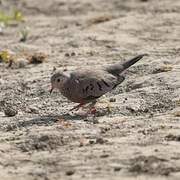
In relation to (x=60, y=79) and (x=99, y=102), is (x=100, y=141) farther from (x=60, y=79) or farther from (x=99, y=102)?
(x=99, y=102)

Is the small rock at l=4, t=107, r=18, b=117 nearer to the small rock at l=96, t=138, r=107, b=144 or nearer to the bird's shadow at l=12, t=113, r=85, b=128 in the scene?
the bird's shadow at l=12, t=113, r=85, b=128

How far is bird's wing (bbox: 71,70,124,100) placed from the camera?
10.2 meters

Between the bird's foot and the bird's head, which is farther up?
the bird's head

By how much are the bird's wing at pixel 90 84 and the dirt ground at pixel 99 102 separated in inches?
9.9

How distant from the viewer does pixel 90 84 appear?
33.6ft

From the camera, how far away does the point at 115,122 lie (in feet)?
31.4

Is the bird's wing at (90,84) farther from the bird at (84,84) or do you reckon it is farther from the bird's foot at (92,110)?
the bird's foot at (92,110)

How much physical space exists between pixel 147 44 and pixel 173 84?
3563mm

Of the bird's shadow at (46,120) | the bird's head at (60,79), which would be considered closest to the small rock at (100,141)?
the bird's shadow at (46,120)

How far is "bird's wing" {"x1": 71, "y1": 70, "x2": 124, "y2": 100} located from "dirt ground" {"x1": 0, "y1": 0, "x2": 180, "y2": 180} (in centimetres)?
25

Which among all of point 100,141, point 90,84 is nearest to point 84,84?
point 90,84

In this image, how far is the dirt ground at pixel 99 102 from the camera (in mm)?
7910

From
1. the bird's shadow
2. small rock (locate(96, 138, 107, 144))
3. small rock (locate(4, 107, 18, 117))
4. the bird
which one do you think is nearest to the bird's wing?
the bird

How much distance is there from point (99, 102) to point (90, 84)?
2.20 ft
